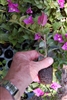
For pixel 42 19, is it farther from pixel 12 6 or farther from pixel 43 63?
pixel 12 6

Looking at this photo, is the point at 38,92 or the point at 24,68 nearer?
the point at 24,68

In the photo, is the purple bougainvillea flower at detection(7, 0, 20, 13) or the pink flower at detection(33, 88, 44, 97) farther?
the pink flower at detection(33, 88, 44, 97)

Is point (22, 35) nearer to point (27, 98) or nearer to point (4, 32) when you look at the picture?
point (4, 32)

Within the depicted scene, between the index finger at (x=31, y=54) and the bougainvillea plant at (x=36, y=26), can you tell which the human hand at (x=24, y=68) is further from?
the bougainvillea plant at (x=36, y=26)

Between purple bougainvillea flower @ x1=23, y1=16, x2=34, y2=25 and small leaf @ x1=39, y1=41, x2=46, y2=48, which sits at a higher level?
purple bougainvillea flower @ x1=23, y1=16, x2=34, y2=25

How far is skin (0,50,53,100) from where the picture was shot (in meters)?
1.57

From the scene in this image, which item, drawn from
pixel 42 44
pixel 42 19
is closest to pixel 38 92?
pixel 42 44

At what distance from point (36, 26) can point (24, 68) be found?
0.34 meters

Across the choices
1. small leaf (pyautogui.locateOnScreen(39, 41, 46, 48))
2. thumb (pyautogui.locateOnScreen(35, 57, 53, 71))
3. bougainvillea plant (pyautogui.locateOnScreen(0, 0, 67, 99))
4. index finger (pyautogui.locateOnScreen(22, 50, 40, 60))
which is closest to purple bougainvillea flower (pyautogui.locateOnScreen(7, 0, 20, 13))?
bougainvillea plant (pyautogui.locateOnScreen(0, 0, 67, 99))

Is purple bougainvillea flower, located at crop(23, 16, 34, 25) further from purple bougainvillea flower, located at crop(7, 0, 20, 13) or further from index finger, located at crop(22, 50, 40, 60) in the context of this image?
index finger, located at crop(22, 50, 40, 60)

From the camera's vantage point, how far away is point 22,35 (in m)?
2.04

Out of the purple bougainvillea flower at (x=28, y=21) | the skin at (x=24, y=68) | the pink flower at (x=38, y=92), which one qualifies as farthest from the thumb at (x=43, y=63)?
the pink flower at (x=38, y=92)

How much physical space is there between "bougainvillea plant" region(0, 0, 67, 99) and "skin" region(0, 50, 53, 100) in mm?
219

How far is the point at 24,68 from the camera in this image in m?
1.62
